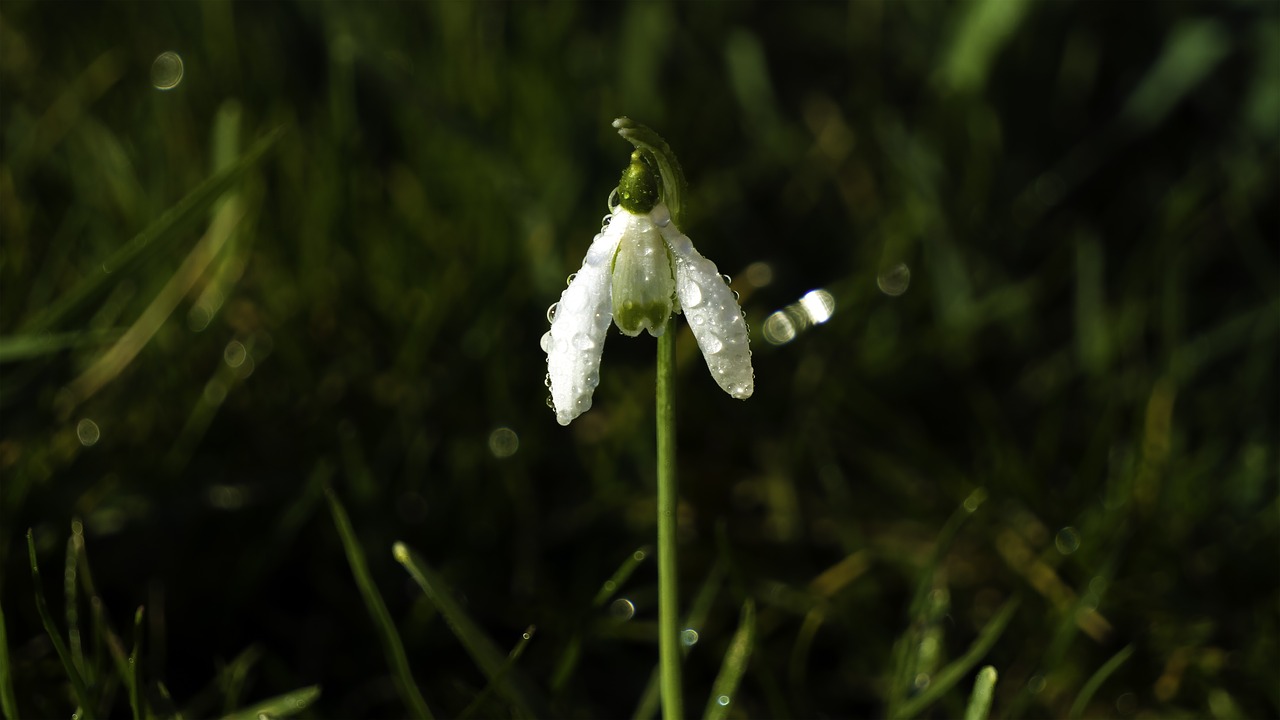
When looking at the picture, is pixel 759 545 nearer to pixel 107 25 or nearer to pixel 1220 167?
pixel 1220 167

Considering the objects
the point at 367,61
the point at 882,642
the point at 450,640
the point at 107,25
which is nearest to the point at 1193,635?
the point at 882,642

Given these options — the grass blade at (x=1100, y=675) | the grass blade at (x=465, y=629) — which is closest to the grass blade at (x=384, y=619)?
the grass blade at (x=465, y=629)

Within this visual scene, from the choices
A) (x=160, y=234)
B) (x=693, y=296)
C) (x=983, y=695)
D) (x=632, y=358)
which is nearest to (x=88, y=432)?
(x=160, y=234)

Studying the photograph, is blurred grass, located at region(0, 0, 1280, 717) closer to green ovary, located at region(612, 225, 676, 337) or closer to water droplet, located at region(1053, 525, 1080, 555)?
water droplet, located at region(1053, 525, 1080, 555)

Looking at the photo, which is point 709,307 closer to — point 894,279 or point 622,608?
point 622,608

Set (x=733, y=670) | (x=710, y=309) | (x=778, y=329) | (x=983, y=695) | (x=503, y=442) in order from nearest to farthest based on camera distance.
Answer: (x=710, y=309), (x=983, y=695), (x=733, y=670), (x=503, y=442), (x=778, y=329)
